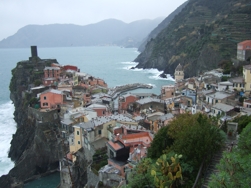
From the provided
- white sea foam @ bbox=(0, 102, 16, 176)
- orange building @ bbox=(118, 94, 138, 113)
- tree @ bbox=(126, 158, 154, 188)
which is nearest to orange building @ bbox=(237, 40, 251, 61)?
orange building @ bbox=(118, 94, 138, 113)

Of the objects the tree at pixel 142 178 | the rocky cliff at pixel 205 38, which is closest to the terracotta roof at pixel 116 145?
the tree at pixel 142 178

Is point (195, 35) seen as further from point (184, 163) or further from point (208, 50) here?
point (184, 163)

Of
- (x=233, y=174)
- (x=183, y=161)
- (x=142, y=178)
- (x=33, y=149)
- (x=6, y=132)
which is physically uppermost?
(x=233, y=174)

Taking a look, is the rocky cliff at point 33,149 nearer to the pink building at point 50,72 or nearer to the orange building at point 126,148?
the pink building at point 50,72

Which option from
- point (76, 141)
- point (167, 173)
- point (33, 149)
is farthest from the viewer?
point (33, 149)

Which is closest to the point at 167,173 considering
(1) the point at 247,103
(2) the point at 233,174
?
(2) the point at 233,174

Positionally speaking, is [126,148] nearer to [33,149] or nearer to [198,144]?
[198,144]

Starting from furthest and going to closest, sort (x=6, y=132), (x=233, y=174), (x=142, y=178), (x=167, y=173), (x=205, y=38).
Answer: (x=205, y=38) → (x=6, y=132) → (x=142, y=178) → (x=167, y=173) → (x=233, y=174)
